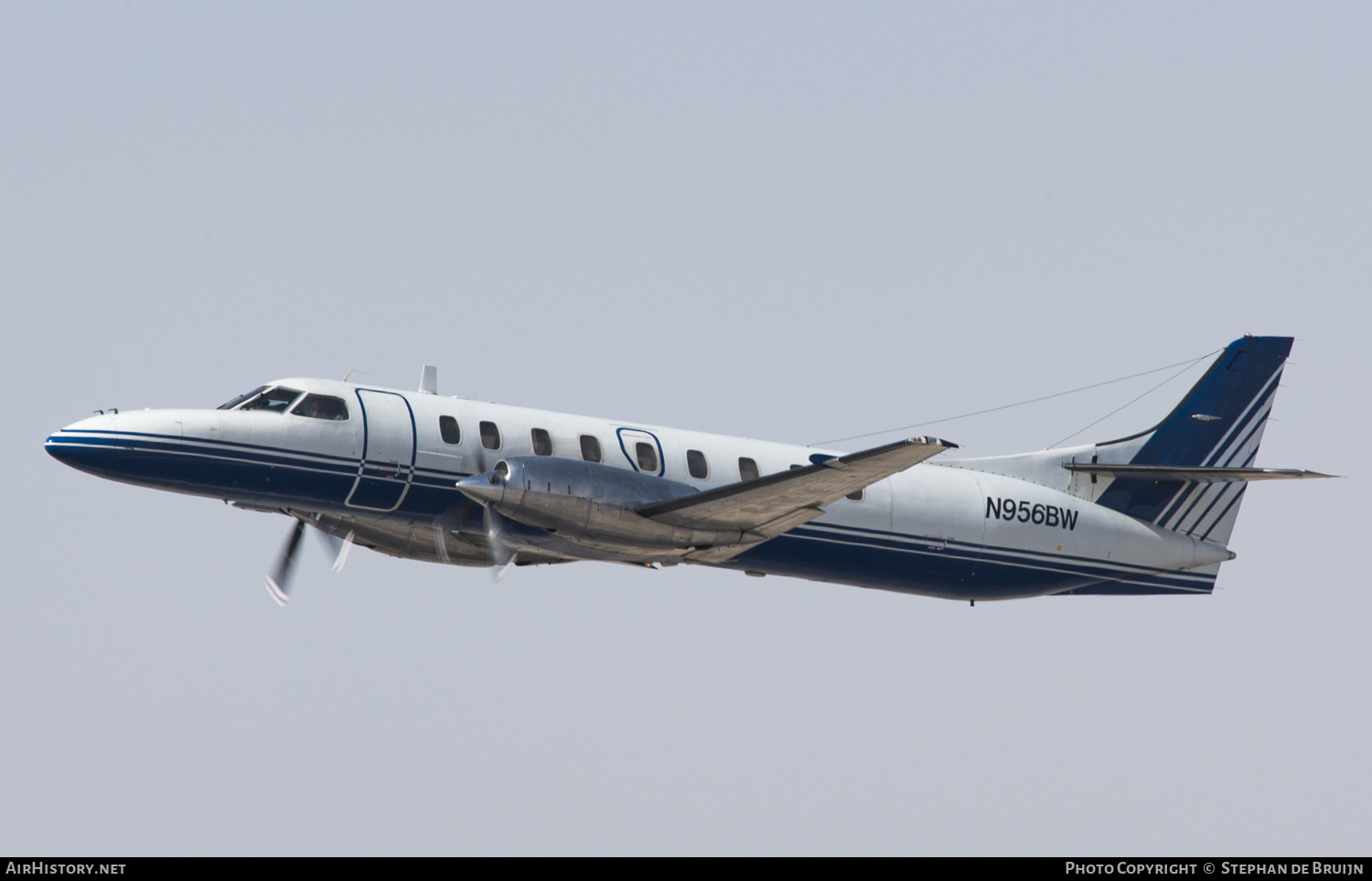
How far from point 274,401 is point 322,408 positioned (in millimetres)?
662

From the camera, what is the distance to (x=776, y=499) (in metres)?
23.6

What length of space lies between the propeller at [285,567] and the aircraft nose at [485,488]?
5.69 meters

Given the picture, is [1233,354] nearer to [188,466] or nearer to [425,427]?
[425,427]

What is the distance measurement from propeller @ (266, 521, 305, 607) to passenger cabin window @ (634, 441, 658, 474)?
20.1 ft

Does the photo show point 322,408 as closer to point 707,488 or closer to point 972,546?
point 707,488

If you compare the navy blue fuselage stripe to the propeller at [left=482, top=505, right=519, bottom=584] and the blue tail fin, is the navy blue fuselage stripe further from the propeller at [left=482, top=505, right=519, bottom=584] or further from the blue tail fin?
the propeller at [left=482, top=505, right=519, bottom=584]

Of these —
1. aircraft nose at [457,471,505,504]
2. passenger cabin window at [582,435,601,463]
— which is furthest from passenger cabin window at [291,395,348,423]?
passenger cabin window at [582,435,601,463]

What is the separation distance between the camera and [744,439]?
2617 cm

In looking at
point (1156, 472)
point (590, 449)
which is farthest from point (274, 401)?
point (1156, 472)

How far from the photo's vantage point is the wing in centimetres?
2242

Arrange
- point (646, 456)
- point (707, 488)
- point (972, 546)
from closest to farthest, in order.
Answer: point (646, 456)
point (707, 488)
point (972, 546)

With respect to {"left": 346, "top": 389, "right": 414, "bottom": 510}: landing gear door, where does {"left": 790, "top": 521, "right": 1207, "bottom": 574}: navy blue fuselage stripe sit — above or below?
above

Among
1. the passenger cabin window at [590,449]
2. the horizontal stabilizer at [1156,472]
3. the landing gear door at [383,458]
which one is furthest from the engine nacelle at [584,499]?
the horizontal stabilizer at [1156,472]

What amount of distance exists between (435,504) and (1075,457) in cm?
1136
